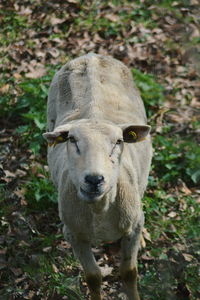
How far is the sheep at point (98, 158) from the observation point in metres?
3.91

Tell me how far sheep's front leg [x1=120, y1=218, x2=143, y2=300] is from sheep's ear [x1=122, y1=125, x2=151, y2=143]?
102cm

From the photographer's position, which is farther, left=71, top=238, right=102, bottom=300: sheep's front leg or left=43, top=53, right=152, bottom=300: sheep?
left=71, top=238, right=102, bottom=300: sheep's front leg

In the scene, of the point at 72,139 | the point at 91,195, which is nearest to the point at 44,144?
the point at 72,139

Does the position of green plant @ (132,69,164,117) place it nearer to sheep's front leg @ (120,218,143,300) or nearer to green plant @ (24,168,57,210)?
green plant @ (24,168,57,210)

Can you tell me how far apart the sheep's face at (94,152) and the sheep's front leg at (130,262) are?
109 cm

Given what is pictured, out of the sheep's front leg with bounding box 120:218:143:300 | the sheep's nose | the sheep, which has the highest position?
the sheep's nose

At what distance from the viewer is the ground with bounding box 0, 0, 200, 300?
212 inches

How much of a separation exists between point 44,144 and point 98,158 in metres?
3.64

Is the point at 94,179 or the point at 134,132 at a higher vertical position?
the point at 94,179

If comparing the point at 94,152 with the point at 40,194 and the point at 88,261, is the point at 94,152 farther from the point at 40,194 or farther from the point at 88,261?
the point at 40,194

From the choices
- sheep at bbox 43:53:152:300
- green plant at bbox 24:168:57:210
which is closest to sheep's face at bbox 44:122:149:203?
sheep at bbox 43:53:152:300

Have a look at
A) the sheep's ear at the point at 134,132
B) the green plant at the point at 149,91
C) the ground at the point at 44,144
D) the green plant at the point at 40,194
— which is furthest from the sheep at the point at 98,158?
the green plant at the point at 149,91

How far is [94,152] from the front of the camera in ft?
12.5

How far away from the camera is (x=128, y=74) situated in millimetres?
6227
